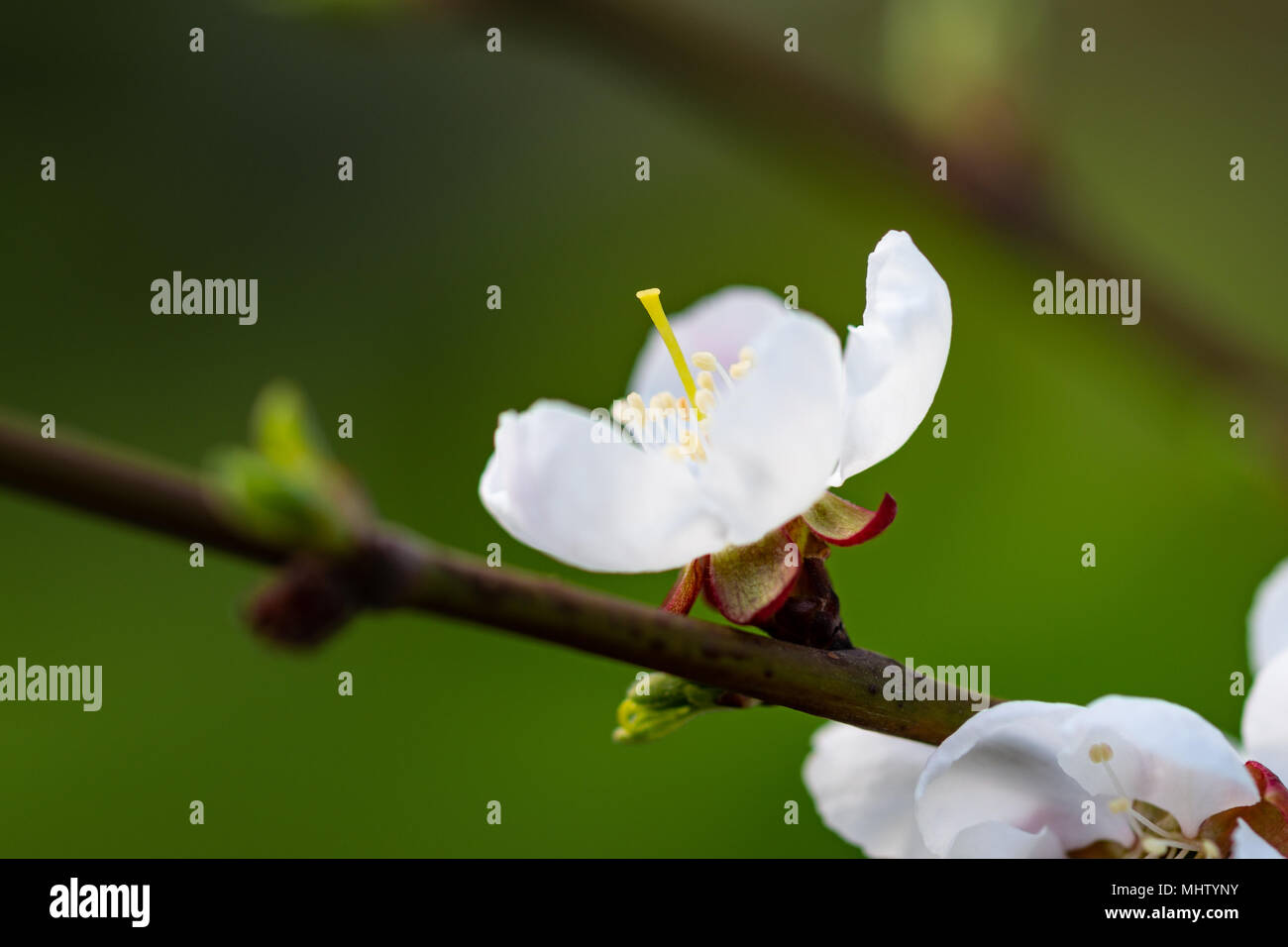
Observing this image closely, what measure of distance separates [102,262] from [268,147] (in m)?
0.51

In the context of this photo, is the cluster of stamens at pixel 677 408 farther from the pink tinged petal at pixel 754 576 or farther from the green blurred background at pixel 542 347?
the green blurred background at pixel 542 347

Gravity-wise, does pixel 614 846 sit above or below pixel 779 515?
below

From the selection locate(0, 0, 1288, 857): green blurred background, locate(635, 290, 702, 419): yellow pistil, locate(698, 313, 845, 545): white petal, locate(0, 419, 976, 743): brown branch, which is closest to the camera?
locate(0, 419, 976, 743): brown branch

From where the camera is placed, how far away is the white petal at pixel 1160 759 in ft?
1.36

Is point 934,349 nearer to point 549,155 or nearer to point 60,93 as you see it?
point 549,155

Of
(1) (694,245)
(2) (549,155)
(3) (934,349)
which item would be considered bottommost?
(3) (934,349)

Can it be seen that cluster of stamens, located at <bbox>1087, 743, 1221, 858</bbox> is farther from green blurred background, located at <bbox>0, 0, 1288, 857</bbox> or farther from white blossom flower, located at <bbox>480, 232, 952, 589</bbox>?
green blurred background, located at <bbox>0, 0, 1288, 857</bbox>

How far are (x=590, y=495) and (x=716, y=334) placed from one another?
0.22 metres

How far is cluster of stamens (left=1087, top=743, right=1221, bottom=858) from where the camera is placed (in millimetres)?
458

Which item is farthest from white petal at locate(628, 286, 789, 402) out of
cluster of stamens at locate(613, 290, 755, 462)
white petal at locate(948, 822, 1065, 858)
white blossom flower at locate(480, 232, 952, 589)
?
white petal at locate(948, 822, 1065, 858)

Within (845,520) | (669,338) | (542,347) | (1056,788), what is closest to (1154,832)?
(1056,788)

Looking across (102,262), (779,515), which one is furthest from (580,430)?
(102,262)

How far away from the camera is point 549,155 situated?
2.59m

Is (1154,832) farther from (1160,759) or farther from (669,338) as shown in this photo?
(669,338)
